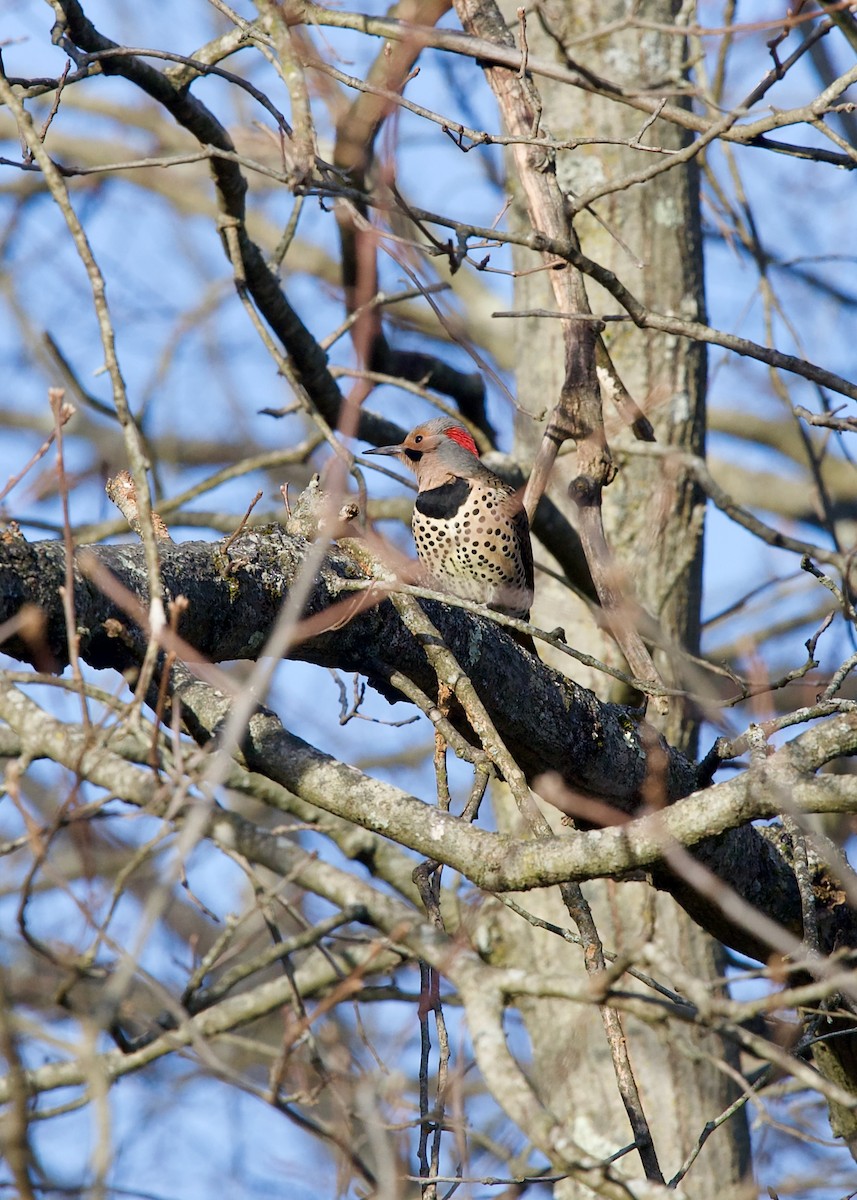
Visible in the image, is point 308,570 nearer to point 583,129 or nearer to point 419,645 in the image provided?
point 419,645

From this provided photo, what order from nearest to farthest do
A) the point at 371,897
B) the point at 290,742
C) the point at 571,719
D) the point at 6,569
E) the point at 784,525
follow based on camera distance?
1. the point at 6,569
2. the point at 290,742
3. the point at 571,719
4. the point at 371,897
5. the point at 784,525

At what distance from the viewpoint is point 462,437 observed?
6.41 metres

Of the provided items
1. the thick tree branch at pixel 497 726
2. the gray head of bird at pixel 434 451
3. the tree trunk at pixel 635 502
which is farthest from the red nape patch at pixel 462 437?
the thick tree branch at pixel 497 726

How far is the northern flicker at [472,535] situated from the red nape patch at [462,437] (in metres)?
0.40

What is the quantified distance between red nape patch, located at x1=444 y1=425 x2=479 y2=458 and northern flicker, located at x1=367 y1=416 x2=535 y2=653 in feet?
1.31

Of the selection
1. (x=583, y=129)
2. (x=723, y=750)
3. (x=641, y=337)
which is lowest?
(x=723, y=750)

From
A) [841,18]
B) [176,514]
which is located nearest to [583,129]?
[841,18]

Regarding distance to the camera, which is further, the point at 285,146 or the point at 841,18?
the point at 841,18

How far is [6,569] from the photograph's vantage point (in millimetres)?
2395

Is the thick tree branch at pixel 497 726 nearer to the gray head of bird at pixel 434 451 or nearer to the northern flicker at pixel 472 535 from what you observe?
the northern flicker at pixel 472 535

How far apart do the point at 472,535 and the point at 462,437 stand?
3.21ft

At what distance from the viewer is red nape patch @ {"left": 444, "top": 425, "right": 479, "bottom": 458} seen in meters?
6.27

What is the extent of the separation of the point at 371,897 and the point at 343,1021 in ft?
20.1

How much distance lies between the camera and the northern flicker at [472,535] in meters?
5.56
